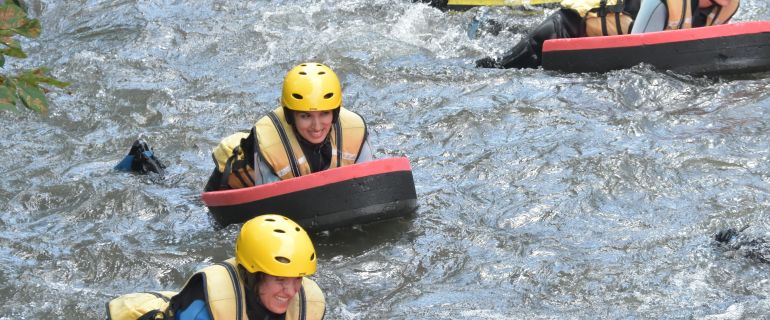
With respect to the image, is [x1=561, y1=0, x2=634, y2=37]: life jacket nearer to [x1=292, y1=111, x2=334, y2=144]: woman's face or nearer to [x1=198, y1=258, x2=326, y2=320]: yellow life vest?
[x1=292, y1=111, x2=334, y2=144]: woman's face

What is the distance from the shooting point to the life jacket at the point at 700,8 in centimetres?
961

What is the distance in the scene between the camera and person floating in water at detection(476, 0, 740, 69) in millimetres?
9641

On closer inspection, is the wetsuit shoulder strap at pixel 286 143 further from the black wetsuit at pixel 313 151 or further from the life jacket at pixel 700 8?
the life jacket at pixel 700 8

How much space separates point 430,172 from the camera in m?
8.28

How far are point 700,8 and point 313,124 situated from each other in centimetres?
439

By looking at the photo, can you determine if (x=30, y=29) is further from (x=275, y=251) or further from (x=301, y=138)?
(x=301, y=138)

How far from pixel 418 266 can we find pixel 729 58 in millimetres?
4034

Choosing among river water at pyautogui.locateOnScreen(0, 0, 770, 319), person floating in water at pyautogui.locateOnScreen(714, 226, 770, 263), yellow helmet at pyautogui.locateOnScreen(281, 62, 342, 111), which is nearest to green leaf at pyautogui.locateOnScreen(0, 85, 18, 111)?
river water at pyautogui.locateOnScreen(0, 0, 770, 319)

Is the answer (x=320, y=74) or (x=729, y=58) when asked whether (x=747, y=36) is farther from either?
(x=320, y=74)

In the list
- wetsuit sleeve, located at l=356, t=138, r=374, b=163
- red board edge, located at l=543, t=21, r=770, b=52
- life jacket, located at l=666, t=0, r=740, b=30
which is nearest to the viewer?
wetsuit sleeve, located at l=356, t=138, r=374, b=163

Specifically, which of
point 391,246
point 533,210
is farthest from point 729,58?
→ point 391,246

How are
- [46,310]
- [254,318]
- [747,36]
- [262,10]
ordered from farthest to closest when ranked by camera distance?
[262,10], [747,36], [46,310], [254,318]

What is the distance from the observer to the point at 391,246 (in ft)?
22.9

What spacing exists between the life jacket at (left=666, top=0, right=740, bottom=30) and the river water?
1.50ft
